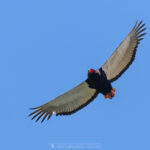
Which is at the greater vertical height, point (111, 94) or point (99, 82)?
point (99, 82)

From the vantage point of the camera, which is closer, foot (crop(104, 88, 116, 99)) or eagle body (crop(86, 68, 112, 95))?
foot (crop(104, 88, 116, 99))

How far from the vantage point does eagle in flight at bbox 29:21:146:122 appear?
192 ft

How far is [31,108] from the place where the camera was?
194ft

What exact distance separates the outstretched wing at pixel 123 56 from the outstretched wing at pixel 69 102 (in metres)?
1.51

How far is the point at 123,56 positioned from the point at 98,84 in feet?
6.96

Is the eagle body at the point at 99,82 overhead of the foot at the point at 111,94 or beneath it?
overhead

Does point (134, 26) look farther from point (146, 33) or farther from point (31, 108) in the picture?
point (31, 108)

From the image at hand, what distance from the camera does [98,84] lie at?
193 feet

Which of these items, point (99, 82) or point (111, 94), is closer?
point (111, 94)

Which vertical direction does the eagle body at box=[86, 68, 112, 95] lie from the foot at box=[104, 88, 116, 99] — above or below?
above

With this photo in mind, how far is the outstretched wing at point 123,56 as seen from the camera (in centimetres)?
5844

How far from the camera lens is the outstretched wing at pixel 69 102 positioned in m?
59.4

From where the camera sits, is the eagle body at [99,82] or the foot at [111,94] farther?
the eagle body at [99,82]

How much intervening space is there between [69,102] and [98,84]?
2149 mm
